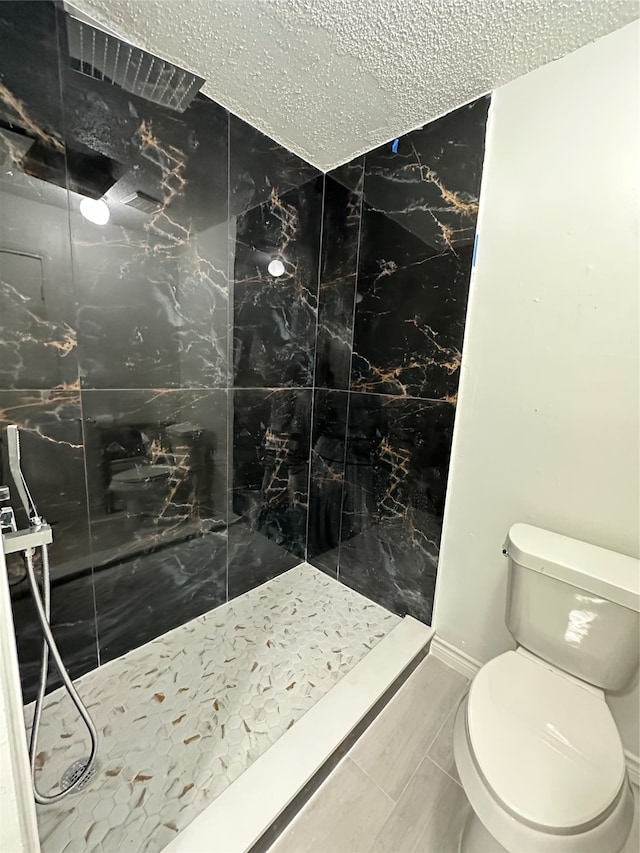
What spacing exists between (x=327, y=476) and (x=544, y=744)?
1.40 metres

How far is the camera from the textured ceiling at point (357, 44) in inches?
40.3

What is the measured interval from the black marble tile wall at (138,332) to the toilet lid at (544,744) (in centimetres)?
130

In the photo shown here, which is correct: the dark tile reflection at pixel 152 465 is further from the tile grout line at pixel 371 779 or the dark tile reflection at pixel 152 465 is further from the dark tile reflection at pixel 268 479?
the tile grout line at pixel 371 779

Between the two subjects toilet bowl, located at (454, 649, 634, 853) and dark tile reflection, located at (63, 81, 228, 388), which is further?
dark tile reflection, located at (63, 81, 228, 388)

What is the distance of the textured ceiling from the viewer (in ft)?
3.35

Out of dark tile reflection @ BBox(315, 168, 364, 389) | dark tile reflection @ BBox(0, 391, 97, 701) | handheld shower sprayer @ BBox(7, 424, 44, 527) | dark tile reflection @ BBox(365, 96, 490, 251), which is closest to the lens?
handheld shower sprayer @ BBox(7, 424, 44, 527)

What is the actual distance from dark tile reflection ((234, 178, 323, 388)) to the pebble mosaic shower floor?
4.12ft

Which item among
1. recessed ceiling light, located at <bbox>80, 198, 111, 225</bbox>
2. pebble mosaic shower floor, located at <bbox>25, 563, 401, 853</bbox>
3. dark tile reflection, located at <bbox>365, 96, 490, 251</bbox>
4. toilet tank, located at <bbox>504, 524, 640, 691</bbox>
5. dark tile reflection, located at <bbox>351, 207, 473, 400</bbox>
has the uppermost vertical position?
dark tile reflection, located at <bbox>365, 96, 490, 251</bbox>

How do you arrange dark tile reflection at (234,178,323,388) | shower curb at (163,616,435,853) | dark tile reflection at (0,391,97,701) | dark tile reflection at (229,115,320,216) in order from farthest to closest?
dark tile reflection at (234,178,323,388)
dark tile reflection at (229,115,320,216)
dark tile reflection at (0,391,97,701)
shower curb at (163,616,435,853)

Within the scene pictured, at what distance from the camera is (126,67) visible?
3.92 ft

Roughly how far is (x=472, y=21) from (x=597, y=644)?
1.95 meters

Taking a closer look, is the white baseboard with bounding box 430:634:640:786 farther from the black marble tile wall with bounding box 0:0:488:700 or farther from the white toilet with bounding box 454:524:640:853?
the white toilet with bounding box 454:524:640:853

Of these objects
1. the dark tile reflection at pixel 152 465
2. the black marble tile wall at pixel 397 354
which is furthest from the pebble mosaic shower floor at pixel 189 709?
the dark tile reflection at pixel 152 465

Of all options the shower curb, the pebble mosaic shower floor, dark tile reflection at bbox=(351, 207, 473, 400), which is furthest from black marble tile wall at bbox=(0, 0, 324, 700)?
the shower curb
